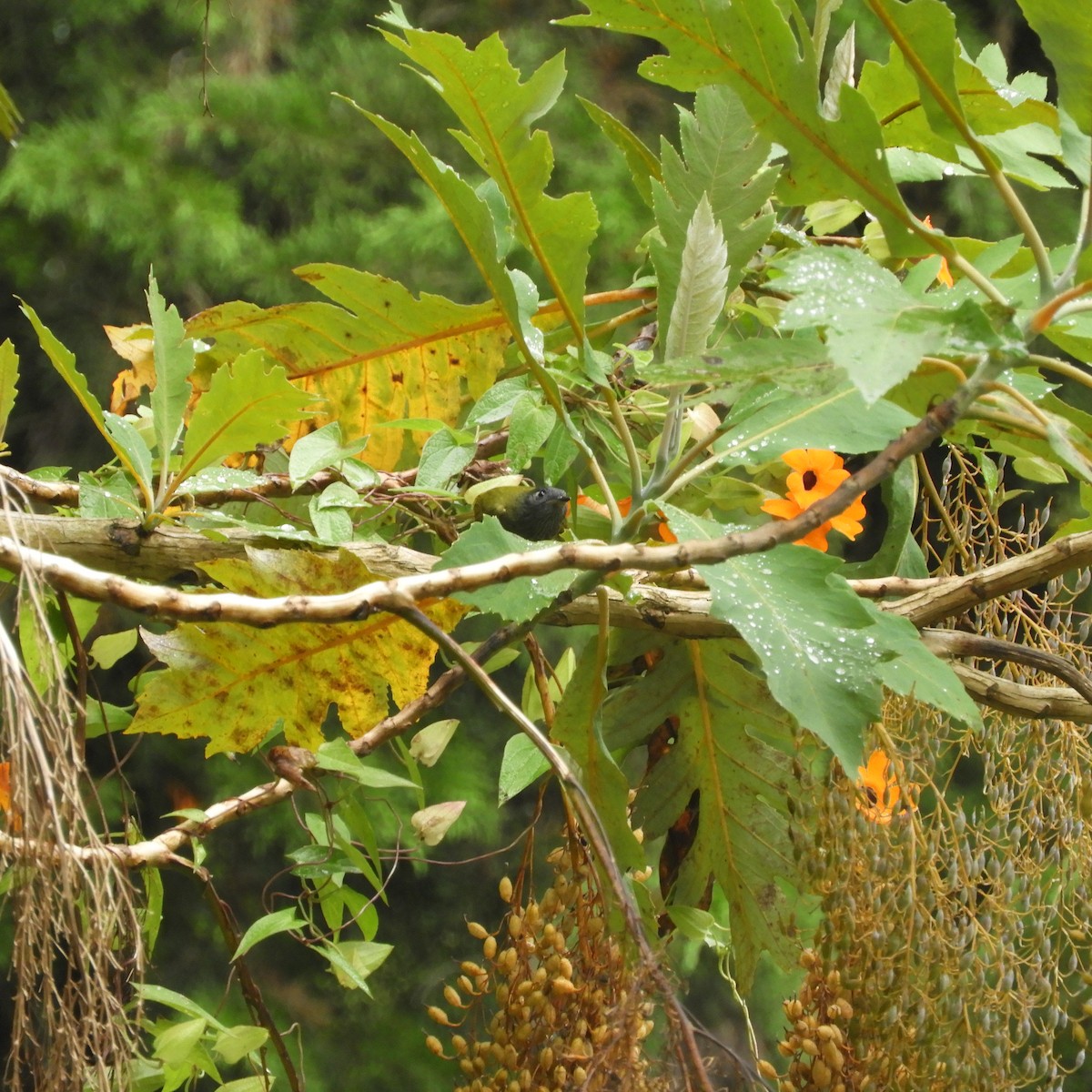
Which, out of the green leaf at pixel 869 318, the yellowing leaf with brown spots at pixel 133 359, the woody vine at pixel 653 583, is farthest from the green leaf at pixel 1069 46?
the yellowing leaf with brown spots at pixel 133 359

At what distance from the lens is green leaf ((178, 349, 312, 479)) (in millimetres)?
564

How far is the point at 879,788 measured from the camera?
0.67 metres

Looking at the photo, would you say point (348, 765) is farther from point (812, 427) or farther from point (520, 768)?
point (812, 427)

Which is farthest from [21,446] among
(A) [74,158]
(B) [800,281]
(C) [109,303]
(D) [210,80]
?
(B) [800,281]

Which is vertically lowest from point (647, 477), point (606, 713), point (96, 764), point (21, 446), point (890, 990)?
point (96, 764)

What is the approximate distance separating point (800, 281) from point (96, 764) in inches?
63.9

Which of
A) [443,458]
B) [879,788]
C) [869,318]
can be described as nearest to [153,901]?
[443,458]

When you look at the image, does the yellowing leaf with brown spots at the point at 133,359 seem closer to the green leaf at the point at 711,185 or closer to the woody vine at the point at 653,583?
the woody vine at the point at 653,583

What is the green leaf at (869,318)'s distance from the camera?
0.39 metres

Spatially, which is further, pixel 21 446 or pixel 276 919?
pixel 21 446

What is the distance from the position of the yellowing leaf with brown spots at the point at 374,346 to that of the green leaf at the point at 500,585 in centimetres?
25

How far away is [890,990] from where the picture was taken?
615mm

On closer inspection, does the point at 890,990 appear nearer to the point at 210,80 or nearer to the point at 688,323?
the point at 688,323

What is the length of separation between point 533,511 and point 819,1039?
1.04 ft
